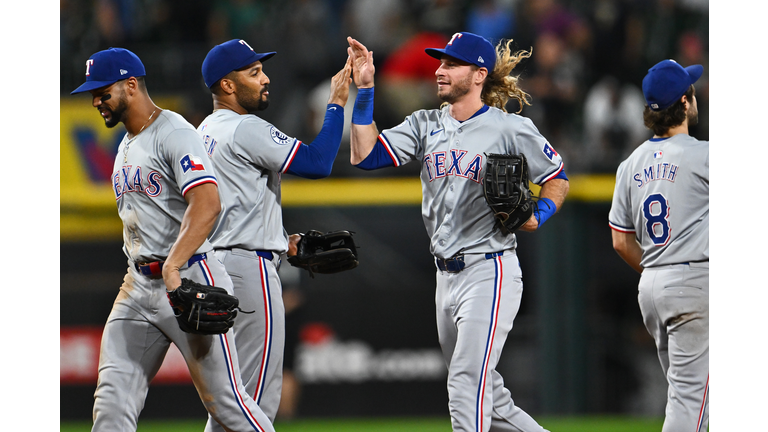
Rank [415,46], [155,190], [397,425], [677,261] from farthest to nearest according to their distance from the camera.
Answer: [415,46] < [397,425] < [677,261] < [155,190]

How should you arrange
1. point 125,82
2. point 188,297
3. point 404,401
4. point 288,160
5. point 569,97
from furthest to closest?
1. point 569,97
2. point 404,401
3. point 288,160
4. point 125,82
5. point 188,297

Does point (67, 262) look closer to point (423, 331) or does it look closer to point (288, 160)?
point (423, 331)

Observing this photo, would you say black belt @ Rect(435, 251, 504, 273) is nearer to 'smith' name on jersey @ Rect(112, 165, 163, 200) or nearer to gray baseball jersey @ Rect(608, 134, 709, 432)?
gray baseball jersey @ Rect(608, 134, 709, 432)

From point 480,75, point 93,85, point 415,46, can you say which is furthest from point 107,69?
point 415,46

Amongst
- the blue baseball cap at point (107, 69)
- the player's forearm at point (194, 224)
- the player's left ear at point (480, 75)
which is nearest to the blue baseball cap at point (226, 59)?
the blue baseball cap at point (107, 69)

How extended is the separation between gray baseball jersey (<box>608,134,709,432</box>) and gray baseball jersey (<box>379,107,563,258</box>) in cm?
46

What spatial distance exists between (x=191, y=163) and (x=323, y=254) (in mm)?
1090

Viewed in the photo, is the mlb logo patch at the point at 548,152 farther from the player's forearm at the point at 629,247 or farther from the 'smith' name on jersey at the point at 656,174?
the player's forearm at the point at 629,247

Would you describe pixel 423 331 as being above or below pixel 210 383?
below

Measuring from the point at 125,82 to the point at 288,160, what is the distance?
2.51 ft

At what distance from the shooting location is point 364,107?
4250 millimetres

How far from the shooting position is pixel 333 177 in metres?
8.54

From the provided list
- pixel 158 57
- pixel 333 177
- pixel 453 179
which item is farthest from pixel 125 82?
pixel 158 57

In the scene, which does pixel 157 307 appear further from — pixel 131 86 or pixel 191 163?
pixel 131 86
